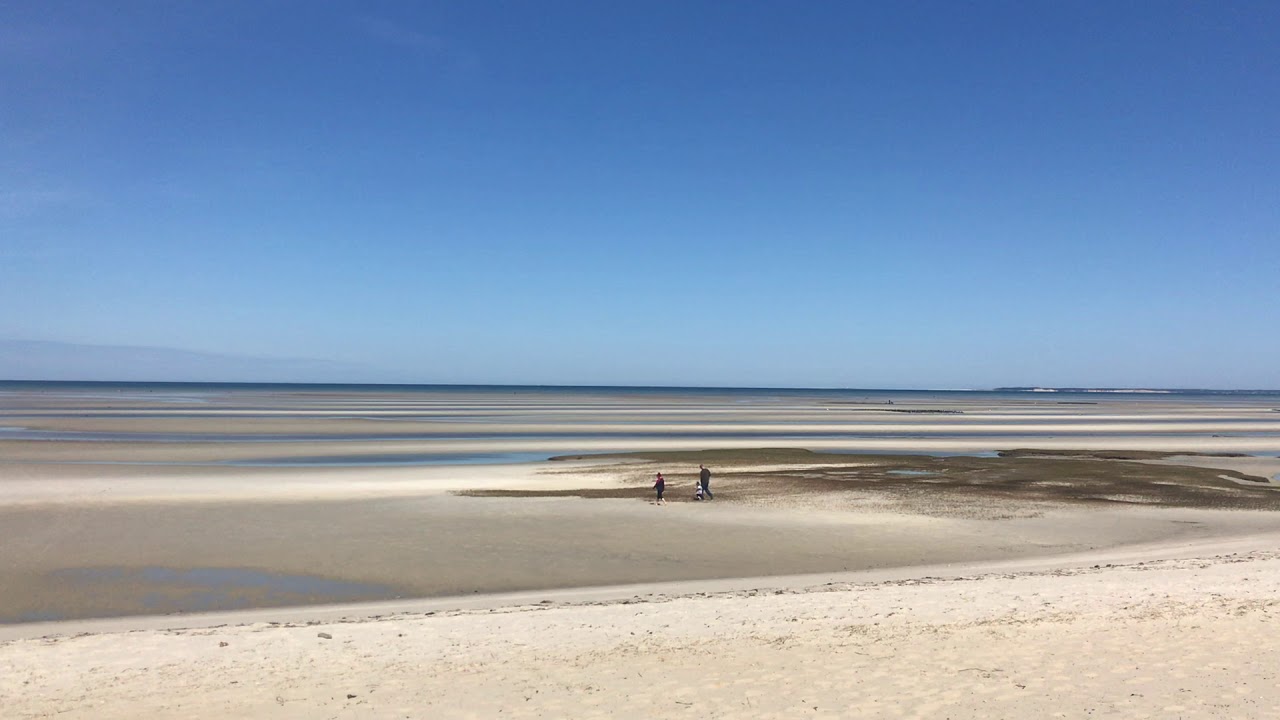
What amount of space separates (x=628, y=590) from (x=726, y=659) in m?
4.90

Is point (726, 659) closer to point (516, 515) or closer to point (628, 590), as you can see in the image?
point (628, 590)

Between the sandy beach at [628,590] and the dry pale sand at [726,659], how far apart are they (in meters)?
0.05

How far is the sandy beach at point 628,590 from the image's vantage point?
9.73m

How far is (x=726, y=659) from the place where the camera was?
1091 centimetres

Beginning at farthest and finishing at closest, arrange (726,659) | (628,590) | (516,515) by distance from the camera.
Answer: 1. (516,515)
2. (628,590)
3. (726,659)

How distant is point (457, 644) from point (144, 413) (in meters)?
78.9

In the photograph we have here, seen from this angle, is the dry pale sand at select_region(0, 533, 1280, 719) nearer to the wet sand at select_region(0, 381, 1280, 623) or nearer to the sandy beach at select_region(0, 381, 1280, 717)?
the sandy beach at select_region(0, 381, 1280, 717)

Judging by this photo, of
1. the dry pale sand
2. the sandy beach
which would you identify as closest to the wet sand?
the sandy beach

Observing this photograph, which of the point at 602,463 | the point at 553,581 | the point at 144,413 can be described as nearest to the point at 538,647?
the point at 553,581

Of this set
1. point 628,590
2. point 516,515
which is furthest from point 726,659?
point 516,515

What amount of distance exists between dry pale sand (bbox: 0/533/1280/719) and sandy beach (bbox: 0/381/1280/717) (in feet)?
0.17

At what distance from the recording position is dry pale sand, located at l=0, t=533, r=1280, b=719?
30.5 ft

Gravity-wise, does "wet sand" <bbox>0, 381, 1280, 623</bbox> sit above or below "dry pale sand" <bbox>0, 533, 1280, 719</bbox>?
below

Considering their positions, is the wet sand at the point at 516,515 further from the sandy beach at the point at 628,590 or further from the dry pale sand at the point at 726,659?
the dry pale sand at the point at 726,659
